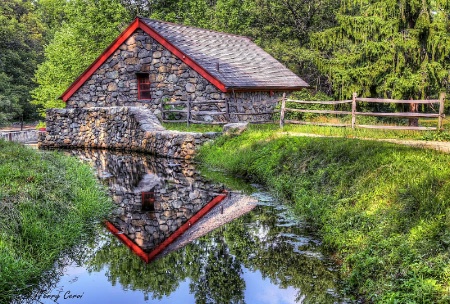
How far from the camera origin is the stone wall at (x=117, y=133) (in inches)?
704

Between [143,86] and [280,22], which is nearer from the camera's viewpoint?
[143,86]

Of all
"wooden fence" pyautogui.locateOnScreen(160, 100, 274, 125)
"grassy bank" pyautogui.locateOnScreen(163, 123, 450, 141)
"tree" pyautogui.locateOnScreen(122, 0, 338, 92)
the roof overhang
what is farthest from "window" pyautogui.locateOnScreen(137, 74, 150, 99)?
"tree" pyautogui.locateOnScreen(122, 0, 338, 92)

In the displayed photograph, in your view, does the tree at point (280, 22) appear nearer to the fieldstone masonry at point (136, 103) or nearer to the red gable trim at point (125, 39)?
the fieldstone masonry at point (136, 103)

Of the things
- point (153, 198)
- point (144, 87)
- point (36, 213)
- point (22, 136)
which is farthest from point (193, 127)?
point (36, 213)

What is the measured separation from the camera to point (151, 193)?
40.1ft

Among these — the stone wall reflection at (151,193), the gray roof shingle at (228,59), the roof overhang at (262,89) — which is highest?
the gray roof shingle at (228,59)

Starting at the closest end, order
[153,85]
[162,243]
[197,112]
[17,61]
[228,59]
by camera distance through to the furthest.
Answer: [162,243] → [197,112] → [153,85] → [228,59] → [17,61]

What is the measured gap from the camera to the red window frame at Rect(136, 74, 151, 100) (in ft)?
75.4

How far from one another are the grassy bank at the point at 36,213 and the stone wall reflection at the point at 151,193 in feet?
2.27

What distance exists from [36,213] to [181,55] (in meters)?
14.3

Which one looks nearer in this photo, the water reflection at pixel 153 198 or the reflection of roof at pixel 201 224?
the reflection of roof at pixel 201 224

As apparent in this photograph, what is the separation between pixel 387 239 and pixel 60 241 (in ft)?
15.4

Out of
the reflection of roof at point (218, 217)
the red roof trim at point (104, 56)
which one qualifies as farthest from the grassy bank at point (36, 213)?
the red roof trim at point (104, 56)

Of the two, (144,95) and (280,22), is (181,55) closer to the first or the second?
(144,95)
